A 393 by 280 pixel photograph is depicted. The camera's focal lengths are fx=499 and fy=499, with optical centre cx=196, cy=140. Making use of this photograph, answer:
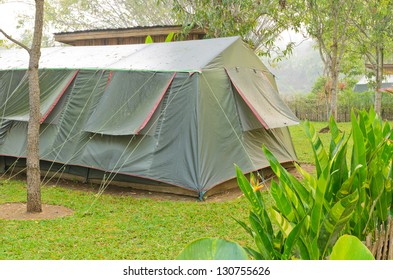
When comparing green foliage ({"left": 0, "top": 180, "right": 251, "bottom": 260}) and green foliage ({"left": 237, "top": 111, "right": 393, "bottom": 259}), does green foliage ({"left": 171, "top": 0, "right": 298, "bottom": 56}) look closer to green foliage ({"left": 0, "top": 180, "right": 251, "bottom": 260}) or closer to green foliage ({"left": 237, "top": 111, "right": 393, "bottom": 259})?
green foliage ({"left": 0, "top": 180, "right": 251, "bottom": 260})

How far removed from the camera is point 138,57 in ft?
25.1

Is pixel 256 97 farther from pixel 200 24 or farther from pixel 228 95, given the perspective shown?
pixel 200 24

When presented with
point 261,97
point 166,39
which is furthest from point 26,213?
point 166,39

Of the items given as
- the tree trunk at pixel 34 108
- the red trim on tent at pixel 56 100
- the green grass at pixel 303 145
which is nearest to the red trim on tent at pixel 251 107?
the green grass at pixel 303 145

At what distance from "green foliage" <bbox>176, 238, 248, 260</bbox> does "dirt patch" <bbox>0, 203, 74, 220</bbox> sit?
5.01 m

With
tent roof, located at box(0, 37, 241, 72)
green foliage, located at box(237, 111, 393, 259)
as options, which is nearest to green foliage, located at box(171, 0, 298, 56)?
tent roof, located at box(0, 37, 241, 72)

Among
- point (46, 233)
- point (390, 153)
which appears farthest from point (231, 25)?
point (390, 153)

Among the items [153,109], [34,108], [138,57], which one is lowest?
[153,109]

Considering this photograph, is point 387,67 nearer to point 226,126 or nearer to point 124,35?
point 124,35

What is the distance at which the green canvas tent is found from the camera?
659 cm

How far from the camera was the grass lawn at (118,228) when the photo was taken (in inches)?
180

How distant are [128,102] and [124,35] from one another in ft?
17.7

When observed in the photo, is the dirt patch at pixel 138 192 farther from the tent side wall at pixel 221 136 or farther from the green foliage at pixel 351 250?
the green foliage at pixel 351 250

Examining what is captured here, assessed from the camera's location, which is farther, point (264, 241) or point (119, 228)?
point (119, 228)
